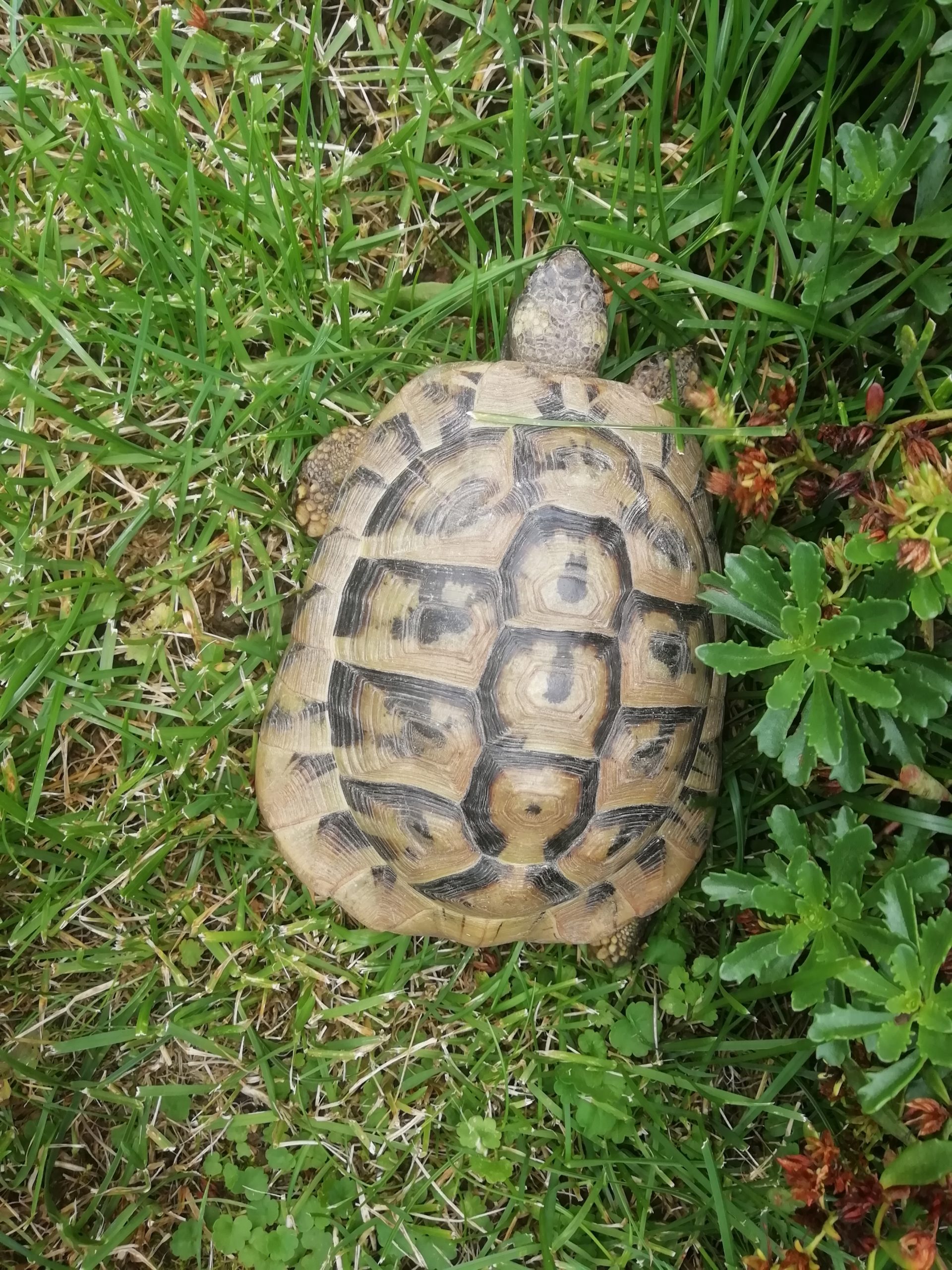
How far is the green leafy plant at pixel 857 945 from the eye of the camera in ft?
4.56

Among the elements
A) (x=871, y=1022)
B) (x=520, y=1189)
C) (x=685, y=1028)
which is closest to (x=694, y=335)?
(x=871, y=1022)

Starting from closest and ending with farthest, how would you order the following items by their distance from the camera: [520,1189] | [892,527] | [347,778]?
[892,527], [347,778], [520,1189]

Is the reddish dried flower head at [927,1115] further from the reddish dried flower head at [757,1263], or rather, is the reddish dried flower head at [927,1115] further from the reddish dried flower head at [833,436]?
the reddish dried flower head at [833,436]

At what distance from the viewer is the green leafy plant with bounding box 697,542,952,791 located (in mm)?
1419

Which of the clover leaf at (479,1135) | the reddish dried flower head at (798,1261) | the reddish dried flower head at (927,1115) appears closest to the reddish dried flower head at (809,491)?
the reddish dried flower head at (927,1115)

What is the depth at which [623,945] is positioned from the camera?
2039 millimetres

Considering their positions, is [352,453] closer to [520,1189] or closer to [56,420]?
[56,420]

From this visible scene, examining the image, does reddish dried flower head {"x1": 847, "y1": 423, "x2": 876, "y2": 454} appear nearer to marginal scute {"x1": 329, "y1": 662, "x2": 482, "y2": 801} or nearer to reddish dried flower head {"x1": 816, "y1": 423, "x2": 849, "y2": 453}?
reddish dried flower head {"x1": 816, "y1": 423, "x2": 849, "y2": 453}

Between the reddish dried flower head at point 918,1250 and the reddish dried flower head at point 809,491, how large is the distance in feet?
4.17

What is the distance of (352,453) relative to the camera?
2033 millimetres

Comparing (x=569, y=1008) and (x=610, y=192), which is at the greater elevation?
(x=610, y=192)

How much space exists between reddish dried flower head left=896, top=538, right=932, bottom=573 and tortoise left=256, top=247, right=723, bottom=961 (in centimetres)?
47

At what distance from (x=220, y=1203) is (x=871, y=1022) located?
1.51m

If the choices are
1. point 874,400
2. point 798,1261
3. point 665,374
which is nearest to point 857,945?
point 798,1261
